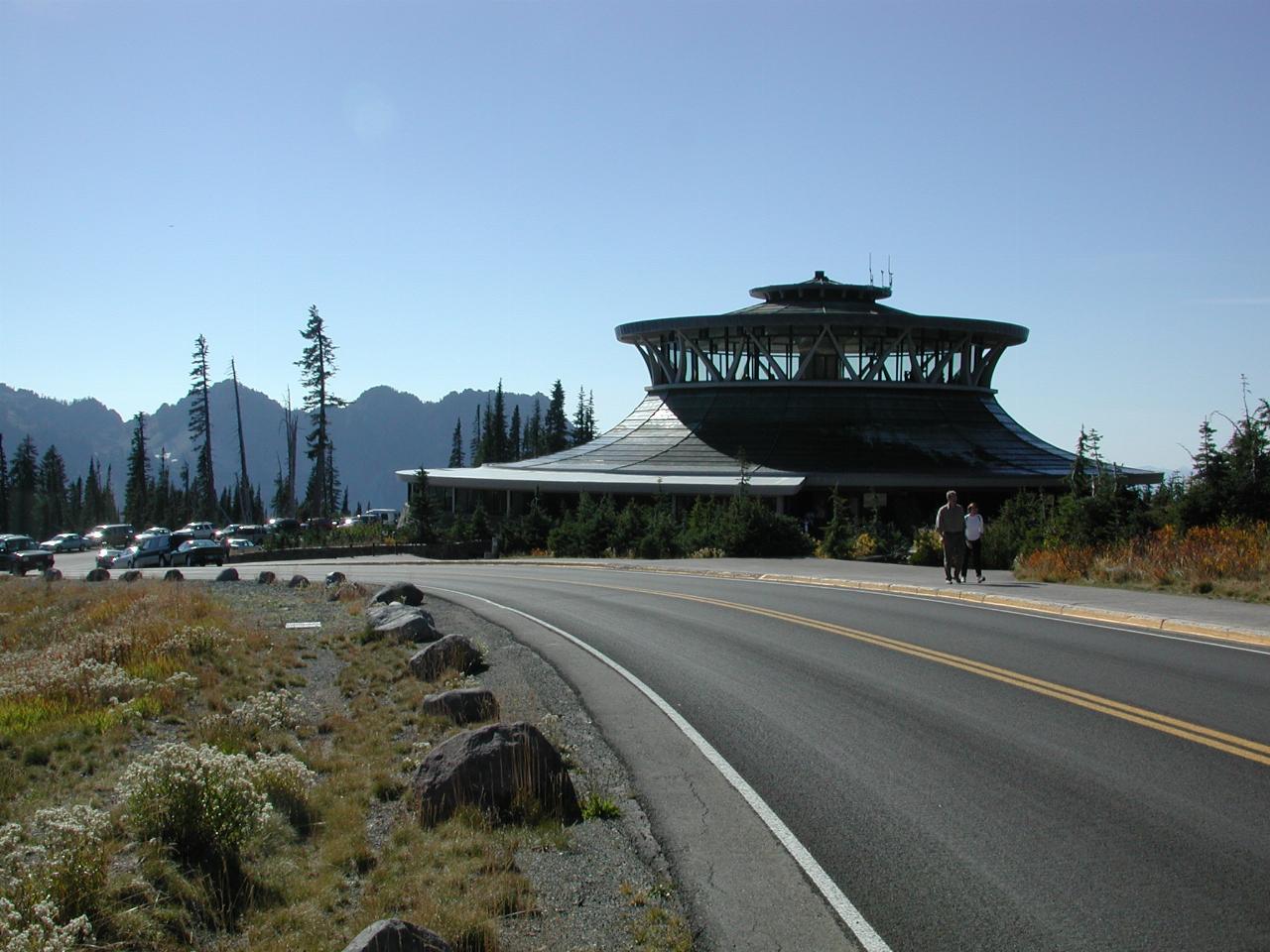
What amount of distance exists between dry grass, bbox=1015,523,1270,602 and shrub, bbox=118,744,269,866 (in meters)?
16.8

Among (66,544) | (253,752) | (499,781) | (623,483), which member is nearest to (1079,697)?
(499,781)

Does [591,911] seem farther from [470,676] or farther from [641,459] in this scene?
[641,459]

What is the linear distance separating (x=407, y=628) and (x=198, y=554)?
127ft

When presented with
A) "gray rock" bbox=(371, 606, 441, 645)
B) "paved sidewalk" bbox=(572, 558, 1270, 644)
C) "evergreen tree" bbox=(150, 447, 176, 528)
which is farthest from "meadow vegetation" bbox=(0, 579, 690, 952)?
"evergreen tree" bbox=(150, 447, 176, 528)

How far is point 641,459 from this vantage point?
6081 cm

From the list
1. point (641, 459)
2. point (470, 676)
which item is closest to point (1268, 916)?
point (470, 676)

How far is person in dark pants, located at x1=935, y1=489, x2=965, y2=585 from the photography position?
23.3 m

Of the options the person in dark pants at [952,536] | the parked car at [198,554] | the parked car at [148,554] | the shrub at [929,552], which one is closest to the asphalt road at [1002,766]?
the person in dark pants at [952,536]

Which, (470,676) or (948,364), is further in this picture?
(948,364)

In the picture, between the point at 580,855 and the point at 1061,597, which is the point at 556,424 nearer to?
the point at 1061,597

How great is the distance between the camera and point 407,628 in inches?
707

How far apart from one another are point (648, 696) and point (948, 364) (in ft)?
197

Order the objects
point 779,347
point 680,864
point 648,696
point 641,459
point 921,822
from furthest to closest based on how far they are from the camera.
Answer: point 779,347
point 641,459
point 648,696
point 921,822
point 680,864

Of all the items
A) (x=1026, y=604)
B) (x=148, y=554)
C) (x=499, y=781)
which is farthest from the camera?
(x=148, y=554)
